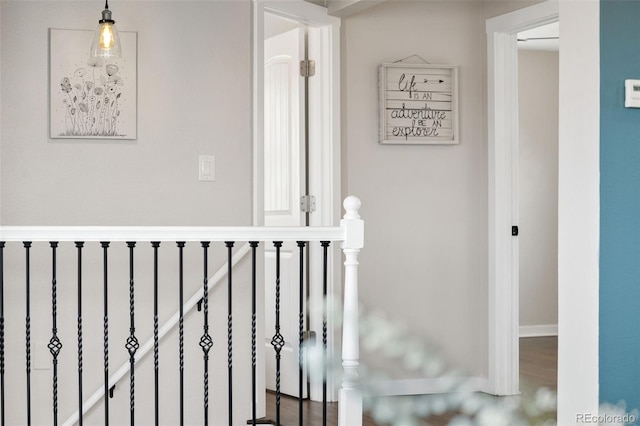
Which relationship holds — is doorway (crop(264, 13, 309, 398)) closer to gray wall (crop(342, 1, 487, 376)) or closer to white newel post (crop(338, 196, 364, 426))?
gray wall (crop(342, 1, 487, 376))

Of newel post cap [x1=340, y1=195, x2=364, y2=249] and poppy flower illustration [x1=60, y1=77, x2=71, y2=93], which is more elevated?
poppy flower illustration [x1=60, y1=77, x2=71, y2=93]

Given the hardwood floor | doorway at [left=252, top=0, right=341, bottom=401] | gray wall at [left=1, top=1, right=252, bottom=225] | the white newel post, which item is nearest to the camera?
the white newel post

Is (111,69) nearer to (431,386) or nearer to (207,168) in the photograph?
(207,168)

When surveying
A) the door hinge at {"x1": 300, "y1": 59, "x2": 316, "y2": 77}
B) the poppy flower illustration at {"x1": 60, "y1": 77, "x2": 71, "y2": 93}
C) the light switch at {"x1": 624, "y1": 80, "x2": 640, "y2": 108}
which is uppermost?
the door hinge at {"x1": 300, "y1": 59, "x2": 316, "y2": 77}

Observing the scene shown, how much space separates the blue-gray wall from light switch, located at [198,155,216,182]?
1815 mm

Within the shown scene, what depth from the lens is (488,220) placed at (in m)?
4.68

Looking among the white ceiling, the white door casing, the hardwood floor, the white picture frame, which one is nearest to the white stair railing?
the hardwood floor

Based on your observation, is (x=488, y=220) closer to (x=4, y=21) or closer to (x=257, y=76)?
(x=257, y=76)

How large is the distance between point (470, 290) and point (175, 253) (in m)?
1.79

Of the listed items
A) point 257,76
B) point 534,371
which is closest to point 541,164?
point 534,371

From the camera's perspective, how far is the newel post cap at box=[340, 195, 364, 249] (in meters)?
2.95

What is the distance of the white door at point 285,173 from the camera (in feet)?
14.9

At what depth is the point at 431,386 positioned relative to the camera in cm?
466

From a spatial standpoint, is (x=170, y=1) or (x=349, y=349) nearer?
(x=349, y=349)
